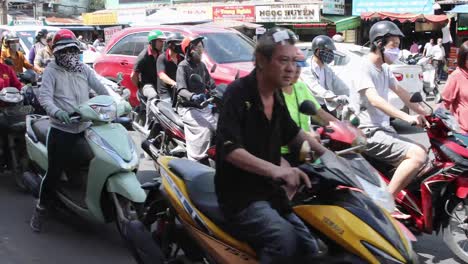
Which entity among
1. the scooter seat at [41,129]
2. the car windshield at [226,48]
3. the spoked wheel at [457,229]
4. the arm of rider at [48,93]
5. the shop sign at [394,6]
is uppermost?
the shop sign at [394,6]

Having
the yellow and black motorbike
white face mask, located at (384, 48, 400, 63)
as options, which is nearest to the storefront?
white face mask, located at (384, 48, 400, 63)

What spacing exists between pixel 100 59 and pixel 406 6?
1476 centimetres

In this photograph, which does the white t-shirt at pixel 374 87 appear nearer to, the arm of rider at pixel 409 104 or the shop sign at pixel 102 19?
the arm of rider at pixel 409 104

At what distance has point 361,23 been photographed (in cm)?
2406

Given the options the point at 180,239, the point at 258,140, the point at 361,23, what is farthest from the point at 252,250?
the point at 361,23

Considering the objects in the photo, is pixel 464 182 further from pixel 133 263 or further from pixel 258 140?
pixel 133 263

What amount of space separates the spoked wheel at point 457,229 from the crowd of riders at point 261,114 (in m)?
0.38

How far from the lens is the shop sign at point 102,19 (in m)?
34.2

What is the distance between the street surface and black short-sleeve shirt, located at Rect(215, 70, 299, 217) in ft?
6.15

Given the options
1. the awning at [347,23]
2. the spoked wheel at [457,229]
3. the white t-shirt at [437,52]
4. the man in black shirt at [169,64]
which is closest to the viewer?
the spoked wheel at [457,229]

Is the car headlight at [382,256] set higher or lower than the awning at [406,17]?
lower

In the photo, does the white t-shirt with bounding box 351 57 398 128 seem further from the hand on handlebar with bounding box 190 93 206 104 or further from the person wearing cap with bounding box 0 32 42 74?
the person wearing cap with bounding box 0 32 42 74

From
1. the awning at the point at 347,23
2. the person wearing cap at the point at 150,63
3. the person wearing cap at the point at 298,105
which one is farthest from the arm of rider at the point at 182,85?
the awning at the point at 347,23

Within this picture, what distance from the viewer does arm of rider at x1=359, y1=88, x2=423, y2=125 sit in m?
4.39
